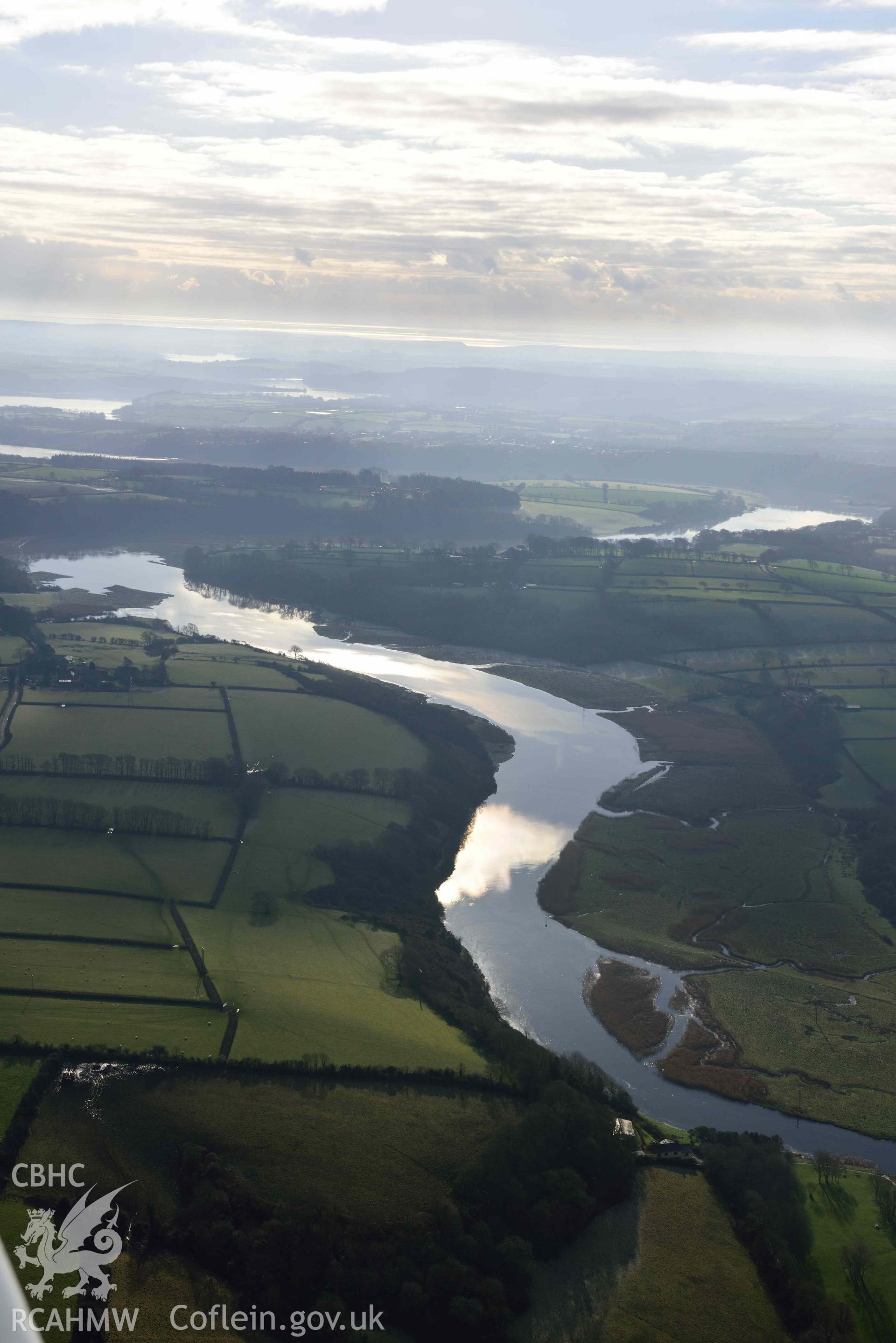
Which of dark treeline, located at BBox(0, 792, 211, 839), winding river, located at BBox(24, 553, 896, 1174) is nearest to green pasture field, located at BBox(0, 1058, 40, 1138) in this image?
winding river, located at BBox(24, 553, 896, 1174)

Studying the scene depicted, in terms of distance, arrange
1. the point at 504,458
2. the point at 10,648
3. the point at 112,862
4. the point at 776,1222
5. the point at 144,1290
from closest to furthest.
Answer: the point at 144,1290 → the point at 776,1222 → the point at 112,862 → the point at 10,648 → the point at 504,458

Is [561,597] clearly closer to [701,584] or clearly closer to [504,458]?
[701,584]

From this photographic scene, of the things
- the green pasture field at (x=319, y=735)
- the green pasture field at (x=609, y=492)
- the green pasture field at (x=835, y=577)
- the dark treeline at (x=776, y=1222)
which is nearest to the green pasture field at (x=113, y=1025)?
the dark treeline at (x=776, y=1222)

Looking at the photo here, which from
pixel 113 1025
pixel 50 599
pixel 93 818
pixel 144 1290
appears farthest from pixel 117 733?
pixel 50 599

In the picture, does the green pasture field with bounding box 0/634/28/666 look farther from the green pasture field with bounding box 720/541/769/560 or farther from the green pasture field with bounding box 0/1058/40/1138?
the green pasture field with bounding box 720/541/769/560

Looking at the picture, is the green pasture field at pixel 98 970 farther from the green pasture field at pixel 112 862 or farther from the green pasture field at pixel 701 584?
the green pasture field at pixel 701 584

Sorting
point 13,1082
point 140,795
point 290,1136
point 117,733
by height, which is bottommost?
point 290,1136

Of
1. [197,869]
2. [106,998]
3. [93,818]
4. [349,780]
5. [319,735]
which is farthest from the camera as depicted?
[319,735]

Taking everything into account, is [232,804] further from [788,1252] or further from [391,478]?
[391,478]
